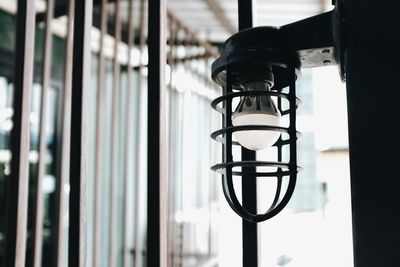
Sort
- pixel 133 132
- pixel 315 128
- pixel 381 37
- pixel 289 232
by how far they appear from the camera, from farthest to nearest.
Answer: pixel 315 128 < pixel 133 132 < pixel 289 232 < pixel 381 37

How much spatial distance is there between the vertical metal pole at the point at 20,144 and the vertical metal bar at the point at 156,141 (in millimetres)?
282

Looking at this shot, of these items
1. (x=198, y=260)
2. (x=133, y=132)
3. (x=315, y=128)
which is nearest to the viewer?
(x=198, y=260)

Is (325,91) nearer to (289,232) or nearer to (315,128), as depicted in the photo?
(315,128)

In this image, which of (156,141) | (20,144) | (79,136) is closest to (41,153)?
(20,144)

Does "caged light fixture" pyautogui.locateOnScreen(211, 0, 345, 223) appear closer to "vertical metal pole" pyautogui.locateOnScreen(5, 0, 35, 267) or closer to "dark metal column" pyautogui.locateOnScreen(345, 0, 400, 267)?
"dark metal column" pyautogui.locateOnScreen(345, 0, 400, 267)

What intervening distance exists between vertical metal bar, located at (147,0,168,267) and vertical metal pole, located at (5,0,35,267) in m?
0.28

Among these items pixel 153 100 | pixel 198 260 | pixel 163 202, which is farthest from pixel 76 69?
pixel 198 260

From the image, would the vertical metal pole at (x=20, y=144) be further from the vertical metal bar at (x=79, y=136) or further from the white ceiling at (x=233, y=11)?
the white ceiling at (x=233, y=11)

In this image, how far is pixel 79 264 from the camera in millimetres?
782

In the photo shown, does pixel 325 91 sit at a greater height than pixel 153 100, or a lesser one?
greater

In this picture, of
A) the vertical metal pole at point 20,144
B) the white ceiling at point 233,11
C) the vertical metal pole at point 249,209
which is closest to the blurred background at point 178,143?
the white ceiling at point 233,11

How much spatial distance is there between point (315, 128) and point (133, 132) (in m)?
2.13

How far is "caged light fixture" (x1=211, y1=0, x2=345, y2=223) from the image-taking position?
0.62 meters

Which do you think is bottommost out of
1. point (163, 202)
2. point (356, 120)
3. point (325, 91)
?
point (163, 202)
